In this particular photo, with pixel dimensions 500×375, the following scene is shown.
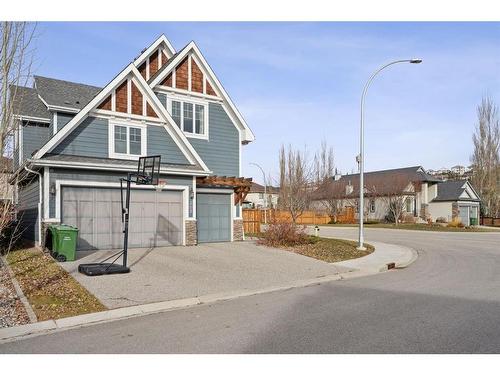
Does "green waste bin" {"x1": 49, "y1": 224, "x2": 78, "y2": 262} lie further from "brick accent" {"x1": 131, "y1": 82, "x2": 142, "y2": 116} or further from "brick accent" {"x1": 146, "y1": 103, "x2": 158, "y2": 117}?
"brick accent" {"x1": 146, "y1": 103, "x2": 158, "y2": 117}

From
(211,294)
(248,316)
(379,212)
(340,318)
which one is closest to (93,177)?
(211,294)

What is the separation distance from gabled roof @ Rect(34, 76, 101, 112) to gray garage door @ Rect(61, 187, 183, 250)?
4.45 metres

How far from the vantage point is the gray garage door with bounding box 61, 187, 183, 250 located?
15.4m

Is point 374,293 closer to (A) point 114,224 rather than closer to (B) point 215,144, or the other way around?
(A) point 114,224

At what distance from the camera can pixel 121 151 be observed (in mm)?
16859

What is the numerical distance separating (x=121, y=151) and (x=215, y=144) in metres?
5.39

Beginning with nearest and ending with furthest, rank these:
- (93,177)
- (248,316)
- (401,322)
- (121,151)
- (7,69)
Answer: (401,322) < (248,316) < (7,69) < (93,177) < (121,151)

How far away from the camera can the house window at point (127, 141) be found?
54.5ft

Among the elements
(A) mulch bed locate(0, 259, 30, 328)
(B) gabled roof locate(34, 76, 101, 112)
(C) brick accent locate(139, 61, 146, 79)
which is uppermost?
(C) brick accent locate(139, 61, 146, 79)

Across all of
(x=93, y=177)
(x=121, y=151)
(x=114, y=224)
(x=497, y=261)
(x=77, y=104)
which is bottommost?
(x=497, y=261)

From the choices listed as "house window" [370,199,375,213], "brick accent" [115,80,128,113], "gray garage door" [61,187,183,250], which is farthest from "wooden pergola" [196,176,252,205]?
"house window" [370,199,375,213]

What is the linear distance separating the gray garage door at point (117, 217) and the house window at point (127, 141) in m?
1.52

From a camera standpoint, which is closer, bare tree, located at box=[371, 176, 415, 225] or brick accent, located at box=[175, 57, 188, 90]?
brick accent, located at box=[175, 57, 188, 90]

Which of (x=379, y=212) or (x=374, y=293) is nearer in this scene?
(x=374, y=293)
